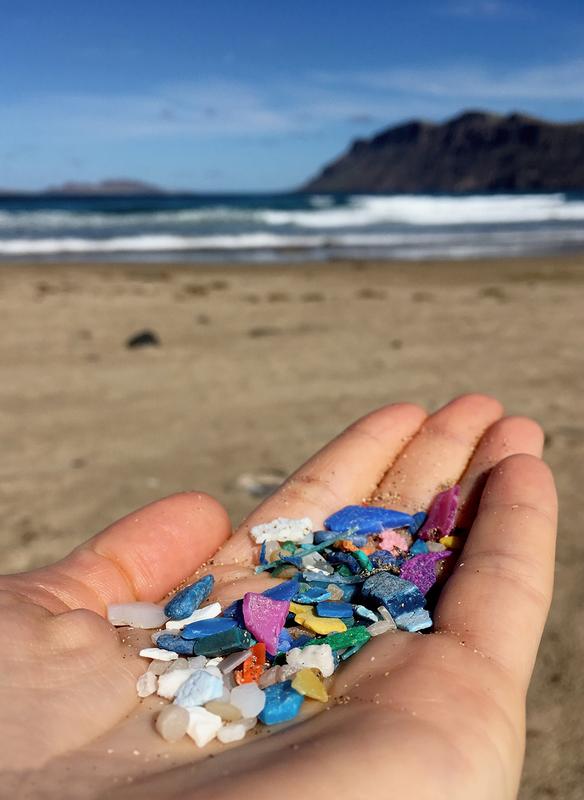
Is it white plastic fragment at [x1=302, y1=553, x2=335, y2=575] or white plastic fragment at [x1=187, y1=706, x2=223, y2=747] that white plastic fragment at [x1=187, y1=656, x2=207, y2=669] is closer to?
white plastic fragment at [x1=187, y1=706, x2=223, y2=747]

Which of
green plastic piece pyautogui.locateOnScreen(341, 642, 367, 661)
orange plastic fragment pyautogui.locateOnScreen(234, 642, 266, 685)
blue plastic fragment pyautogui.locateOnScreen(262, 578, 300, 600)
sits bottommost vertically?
orange plastic fragment pyautogui.locateOnScreen(234, 642, 266, 685)

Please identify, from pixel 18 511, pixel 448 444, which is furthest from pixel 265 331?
pixel 448 444

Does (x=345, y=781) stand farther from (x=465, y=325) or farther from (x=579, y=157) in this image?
(x=579, y=157)

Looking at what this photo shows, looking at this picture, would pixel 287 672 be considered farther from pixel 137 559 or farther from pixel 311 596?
pixel 137 559

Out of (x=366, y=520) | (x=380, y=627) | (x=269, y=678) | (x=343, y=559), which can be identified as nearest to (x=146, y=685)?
(x=269, y=678)

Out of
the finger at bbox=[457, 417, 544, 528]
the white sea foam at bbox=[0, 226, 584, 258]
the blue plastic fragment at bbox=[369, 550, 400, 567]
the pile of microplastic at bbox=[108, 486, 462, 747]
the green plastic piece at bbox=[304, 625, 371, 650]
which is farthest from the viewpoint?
the white sea foam at bbox=[0, 226, 584, 258]

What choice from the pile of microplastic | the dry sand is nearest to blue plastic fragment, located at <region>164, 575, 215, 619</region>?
the pile of microplastic

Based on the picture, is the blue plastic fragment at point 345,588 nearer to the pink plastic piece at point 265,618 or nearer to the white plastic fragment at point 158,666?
the pink plastic piece at point 265,618

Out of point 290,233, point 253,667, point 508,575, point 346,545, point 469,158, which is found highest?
point 469,158
